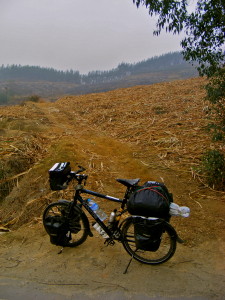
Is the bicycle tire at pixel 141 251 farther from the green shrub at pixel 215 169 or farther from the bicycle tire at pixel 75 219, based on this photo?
the green shrub at pixel 215 169

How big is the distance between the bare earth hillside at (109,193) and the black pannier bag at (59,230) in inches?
7.0

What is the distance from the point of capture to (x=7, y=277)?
3.86 metres

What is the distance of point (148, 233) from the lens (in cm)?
364

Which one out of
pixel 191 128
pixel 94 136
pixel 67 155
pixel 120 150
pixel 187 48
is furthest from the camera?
pixel 94 136

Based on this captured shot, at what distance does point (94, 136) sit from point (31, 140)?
2268 millimetres

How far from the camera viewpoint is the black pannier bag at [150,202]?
352cm

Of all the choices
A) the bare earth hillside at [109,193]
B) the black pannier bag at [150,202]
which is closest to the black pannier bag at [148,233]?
the black pannier bag at [150,202]

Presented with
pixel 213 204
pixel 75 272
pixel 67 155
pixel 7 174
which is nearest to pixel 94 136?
pixel 67 155

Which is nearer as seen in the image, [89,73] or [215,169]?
[215,169]

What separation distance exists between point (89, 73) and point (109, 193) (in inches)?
5038

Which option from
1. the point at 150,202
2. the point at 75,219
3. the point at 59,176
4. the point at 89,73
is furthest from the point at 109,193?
the point at 89,73

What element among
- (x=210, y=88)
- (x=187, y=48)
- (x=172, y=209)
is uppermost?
(x=187, y=48)

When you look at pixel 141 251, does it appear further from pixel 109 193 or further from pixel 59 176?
pixel 109 193

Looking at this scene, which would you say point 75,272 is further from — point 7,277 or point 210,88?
point 210,88
